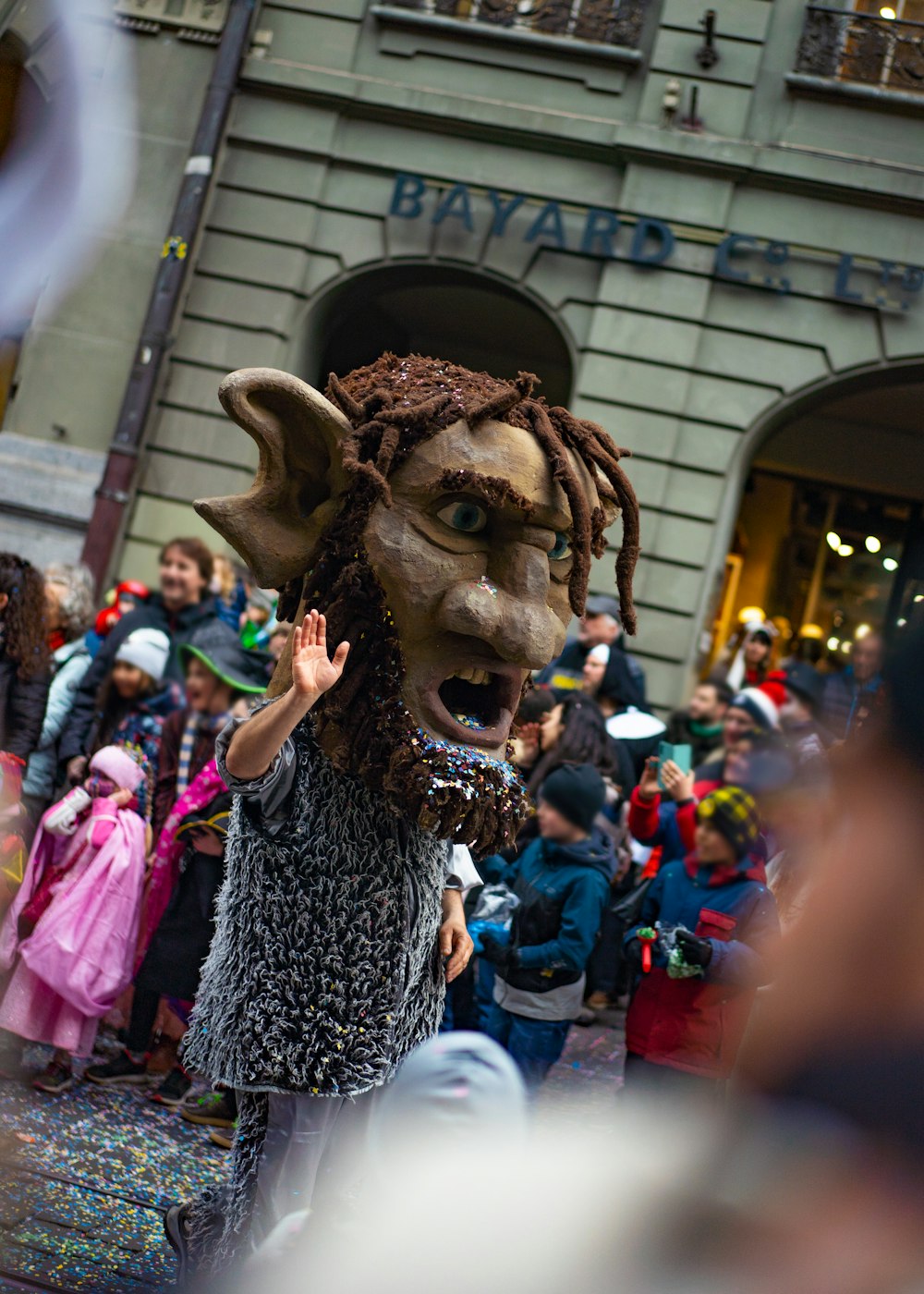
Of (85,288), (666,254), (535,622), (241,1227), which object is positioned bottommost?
(241,1227)

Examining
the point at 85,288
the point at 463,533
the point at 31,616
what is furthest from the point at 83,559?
the point at 463,533

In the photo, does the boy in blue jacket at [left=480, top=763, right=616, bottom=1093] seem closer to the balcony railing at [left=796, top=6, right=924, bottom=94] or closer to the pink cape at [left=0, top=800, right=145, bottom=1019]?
the pink cape at [left=0, top=800, right=145, bottom=1019]

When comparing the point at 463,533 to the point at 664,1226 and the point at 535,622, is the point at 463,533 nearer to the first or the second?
the point at 535,622

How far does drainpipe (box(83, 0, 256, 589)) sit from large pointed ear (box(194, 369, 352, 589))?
682 centimetres

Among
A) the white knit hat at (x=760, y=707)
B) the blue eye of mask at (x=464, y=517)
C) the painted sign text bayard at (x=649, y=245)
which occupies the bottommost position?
the white knit hat at (x=760, y=707)

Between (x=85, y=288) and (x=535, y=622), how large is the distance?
807 centimetres

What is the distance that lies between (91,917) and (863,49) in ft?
26.9

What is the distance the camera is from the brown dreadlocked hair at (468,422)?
2.67m

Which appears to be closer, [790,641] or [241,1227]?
[241,1227]

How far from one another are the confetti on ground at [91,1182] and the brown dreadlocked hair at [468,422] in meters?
1.93

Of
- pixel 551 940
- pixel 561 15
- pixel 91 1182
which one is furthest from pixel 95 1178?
pixel 561 15

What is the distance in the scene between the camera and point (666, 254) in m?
9.01

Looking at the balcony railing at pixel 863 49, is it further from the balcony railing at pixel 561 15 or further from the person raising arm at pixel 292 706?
the person raising arm at pixel 292 706

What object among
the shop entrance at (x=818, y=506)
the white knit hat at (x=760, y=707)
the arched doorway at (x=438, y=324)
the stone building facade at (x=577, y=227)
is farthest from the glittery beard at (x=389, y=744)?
the shop entrance at (x=818, y=506)
